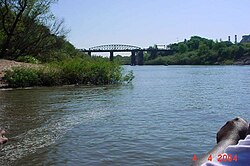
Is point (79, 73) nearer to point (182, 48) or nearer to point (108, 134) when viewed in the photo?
point (108, 134)

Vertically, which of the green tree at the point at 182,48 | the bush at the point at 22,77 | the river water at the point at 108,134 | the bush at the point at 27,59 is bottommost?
the river water at the point at 108,134

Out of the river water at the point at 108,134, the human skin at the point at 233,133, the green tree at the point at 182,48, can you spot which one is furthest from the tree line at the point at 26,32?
the green tree at the point at 182,48

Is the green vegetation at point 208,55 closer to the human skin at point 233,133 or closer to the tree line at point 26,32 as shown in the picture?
the tree line at point 26,32

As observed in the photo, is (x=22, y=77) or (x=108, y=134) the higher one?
(x=22, y=77)

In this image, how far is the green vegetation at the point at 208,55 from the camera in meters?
137

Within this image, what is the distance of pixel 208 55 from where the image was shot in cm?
14200

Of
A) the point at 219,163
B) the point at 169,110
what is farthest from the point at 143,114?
the point at 219,163

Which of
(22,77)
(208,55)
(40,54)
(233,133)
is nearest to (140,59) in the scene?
(208,55)

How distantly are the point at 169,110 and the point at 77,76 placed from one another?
21200 millimetres

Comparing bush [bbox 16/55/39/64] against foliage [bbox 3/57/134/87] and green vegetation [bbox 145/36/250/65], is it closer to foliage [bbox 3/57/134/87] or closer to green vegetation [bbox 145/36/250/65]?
foliage [bbox 3/57/134/87]

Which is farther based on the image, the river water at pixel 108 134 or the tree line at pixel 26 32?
the tree line at pixel 26 32

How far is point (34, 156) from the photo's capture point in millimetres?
8383

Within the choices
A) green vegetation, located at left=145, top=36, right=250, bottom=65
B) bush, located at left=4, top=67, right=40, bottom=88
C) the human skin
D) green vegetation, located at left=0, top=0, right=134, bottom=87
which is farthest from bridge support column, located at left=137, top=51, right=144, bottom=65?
the human skin

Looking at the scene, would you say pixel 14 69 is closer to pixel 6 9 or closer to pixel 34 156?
pixel 6 9
